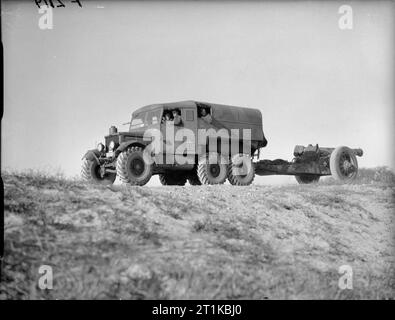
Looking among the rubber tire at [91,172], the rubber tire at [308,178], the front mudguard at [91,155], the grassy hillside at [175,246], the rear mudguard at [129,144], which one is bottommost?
the grassy hillside at [175,246]

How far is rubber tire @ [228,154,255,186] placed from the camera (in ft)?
41.6

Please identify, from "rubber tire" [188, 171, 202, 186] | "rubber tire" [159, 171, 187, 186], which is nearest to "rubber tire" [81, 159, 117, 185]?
"rubber tire" [159, 171, 187, 186]

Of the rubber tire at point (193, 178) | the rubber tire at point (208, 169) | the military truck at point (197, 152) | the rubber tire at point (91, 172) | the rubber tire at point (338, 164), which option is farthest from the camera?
the rubber tire at point (338, 164)

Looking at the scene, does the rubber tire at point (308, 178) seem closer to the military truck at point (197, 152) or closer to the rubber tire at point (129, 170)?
the military truck at point (197, 152)

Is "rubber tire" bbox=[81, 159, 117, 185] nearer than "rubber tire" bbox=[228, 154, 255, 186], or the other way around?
"rubber tire" bbox=[81, 159, 117, 185]

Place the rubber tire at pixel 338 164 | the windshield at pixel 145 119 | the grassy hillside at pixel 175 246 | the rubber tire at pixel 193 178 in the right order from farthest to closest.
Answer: the rubber tire at pixel 338 164 < the rubber tire at pixel 193 178 < the windshield at pixel 145 119 < the grassy hillside at pixel 175 246

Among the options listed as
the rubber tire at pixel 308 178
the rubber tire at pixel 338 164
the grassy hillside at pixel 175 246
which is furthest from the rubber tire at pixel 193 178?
the grassy hillside at pixel 175 246

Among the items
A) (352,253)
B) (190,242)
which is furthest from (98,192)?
(352,253)

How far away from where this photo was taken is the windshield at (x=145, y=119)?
12.6 m

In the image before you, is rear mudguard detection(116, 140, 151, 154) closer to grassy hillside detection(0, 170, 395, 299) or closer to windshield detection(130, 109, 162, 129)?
windshield detection(130, 109, 162, 129)

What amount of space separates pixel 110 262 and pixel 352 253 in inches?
152

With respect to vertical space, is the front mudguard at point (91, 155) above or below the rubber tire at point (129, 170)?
above

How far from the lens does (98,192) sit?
7.16 metres
